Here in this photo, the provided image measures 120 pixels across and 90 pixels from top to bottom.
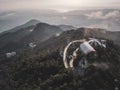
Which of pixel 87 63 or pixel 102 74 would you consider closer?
pixel 102 74

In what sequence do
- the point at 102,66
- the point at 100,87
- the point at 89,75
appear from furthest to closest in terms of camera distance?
the point at 102,66 → the point at 89,75 → the point at 100,87

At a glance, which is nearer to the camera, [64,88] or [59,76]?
[64,88]

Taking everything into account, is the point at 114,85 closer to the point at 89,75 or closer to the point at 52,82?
the point at 89,75

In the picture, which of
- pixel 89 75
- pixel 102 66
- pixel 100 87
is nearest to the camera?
pixel 100 87

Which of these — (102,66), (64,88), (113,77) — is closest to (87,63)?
(102,66)

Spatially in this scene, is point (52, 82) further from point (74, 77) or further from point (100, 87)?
point (100, 87)

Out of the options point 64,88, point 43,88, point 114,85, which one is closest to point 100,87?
point 114,85

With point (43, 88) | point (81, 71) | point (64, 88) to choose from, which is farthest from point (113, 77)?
point (43, 88)

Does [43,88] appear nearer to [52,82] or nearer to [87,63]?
[52,82]
